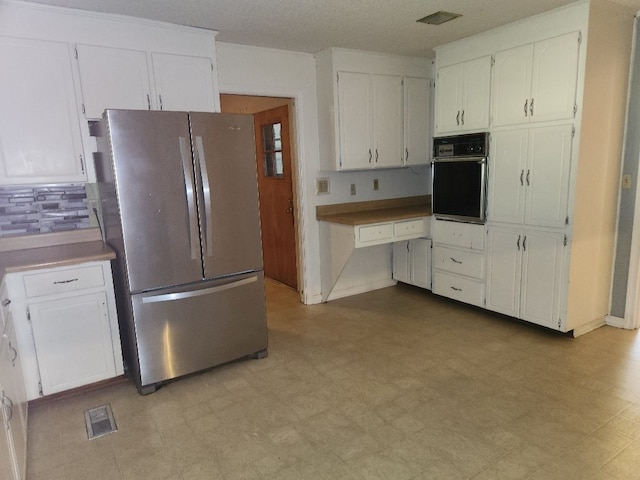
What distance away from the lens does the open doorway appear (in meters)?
4.31

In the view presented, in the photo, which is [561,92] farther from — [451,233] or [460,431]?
[460,431]

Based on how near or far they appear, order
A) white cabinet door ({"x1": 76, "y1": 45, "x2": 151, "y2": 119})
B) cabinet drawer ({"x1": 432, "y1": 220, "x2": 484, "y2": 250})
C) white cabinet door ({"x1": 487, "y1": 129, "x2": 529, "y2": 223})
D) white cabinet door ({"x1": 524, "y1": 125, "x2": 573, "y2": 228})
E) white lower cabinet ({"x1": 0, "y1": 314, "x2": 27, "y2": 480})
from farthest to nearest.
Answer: cabinet drawer ({"x1": 432, "y1": 220, "x2": 484, "y2": 250})
white cabinet door ({"x1": 487, "y1": 129, "x2": 529, "y2": 223})
white cabinet door ({"x1": 524, "y1": 125, "x2": 573, "y2": 228})
white cabinet door ({"x1": 76, "y1": 45, "x2": 151, "y2": 119})
white lower cabinet ({"x1": 0, "y1": 314, "x2": 27, "y2": 480})

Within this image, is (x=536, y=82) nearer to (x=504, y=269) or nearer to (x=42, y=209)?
(x=504, y=269)

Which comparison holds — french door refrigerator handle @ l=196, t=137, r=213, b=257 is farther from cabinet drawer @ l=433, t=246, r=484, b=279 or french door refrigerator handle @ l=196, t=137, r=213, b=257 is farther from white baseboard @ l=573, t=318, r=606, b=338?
white baseboard @ l=573, t=318, r=606, b=338

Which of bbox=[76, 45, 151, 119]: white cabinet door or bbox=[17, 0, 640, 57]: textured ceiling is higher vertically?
bbox=[17, 0, 640, 57]: textured ceiling

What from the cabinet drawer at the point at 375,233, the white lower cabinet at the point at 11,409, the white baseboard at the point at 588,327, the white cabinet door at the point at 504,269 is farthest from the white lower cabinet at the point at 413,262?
the white lower cabinet at the point at 11,409

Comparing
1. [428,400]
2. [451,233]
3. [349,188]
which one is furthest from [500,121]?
[428,400]

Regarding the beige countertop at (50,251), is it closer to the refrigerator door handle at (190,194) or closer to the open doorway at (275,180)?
the refrigerator door handle at (190,194)

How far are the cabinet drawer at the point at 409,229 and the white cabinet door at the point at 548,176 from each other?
991mm

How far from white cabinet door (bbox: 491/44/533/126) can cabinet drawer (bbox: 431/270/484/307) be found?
1353 millimetres

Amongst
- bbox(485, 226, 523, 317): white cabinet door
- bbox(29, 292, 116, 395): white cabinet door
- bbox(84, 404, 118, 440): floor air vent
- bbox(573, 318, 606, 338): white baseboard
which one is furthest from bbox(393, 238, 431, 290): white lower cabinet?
bbox(84, 404, 118, 440): floor air vent

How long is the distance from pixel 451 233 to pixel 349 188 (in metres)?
1.09

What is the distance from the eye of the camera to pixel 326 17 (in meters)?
2.86

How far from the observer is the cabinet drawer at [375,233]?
3658 millimetres
